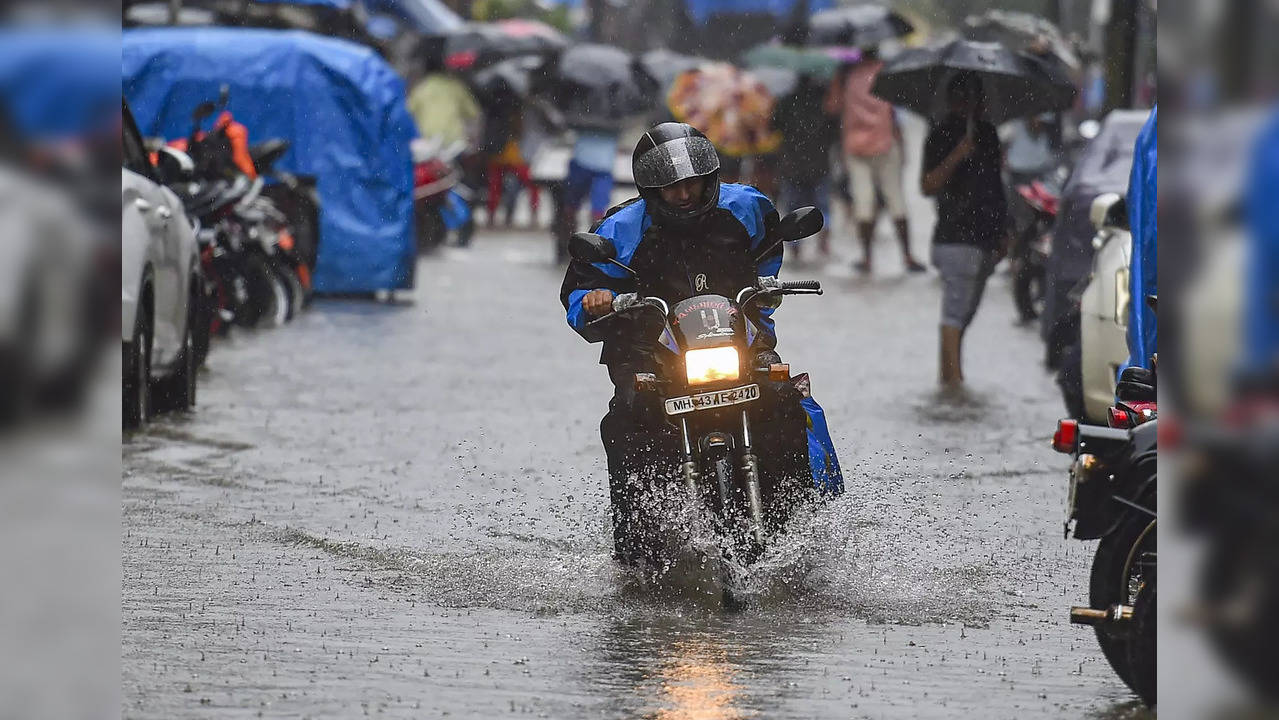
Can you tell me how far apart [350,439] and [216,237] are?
4.52 metres

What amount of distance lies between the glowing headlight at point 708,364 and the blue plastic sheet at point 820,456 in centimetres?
58

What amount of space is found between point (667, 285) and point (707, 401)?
1.81ft

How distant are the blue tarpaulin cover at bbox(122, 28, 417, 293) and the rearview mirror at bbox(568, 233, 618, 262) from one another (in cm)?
1252

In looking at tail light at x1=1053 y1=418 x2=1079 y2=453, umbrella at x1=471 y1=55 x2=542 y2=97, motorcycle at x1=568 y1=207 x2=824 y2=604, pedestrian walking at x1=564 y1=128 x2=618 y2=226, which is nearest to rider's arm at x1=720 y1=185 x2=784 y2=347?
motorcycle at x1=568 y1=207 x2=824 y2=604

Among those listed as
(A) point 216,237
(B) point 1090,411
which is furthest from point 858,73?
(B) point 1090,411

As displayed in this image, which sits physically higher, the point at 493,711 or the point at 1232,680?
the point at 1232,680

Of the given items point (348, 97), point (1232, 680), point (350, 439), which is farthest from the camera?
point (348, 97)

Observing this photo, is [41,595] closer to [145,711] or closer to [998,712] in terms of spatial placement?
[145,711]

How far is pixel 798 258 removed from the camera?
25.6m

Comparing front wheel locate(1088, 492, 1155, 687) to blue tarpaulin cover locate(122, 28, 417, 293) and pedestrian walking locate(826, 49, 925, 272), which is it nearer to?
blue tarpaulin cover locate(122, 28, 417, 293)

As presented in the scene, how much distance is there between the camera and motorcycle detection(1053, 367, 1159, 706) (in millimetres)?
5457

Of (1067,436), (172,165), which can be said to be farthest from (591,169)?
(1067,436)

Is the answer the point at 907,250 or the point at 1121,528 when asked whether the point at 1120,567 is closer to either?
the point at 1121,528

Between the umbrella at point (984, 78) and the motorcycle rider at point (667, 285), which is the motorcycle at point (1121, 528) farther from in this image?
the umbrella at point (984, 78)
